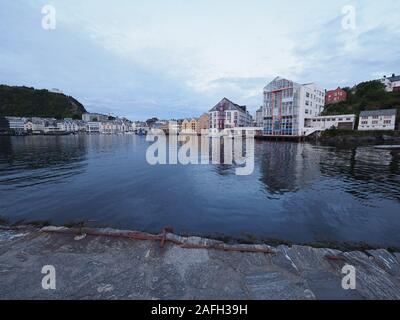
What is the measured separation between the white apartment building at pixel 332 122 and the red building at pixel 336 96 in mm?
24603

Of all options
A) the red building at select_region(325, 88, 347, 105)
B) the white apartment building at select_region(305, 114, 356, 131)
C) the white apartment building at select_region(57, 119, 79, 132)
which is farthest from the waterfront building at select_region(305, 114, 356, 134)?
the white apartment building at select_region(57, 119, 79, 132)

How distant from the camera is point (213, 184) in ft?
52.6

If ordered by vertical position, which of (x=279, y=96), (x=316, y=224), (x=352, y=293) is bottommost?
(x=316, y=224)

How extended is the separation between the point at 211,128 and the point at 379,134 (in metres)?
63.8

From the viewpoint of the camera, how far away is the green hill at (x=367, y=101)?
7081cm

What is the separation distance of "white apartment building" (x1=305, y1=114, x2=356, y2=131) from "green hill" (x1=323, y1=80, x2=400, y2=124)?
6423 millimetres

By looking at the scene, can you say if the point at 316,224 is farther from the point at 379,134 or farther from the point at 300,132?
the point at 379,134

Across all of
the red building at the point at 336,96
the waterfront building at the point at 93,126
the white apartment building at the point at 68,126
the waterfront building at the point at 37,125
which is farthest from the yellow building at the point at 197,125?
the waterfront building at the point at 37,125

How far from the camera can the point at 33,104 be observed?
529 ft

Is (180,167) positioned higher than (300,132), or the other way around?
(300,132)

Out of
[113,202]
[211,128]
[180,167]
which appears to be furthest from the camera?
[211,128]

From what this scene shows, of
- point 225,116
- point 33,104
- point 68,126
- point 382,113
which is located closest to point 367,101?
point 382,113
